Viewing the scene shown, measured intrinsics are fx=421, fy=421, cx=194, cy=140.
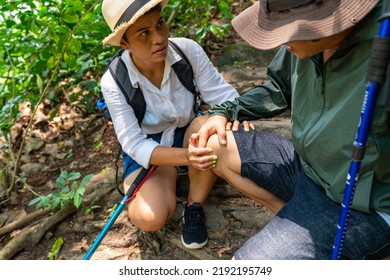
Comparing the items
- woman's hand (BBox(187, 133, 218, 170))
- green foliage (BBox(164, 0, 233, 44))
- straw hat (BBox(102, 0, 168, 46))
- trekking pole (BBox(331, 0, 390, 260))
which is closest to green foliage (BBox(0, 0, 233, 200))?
green foliage (BBox(164, 0, 233, 44))

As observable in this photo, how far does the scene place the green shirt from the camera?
172 centimetres

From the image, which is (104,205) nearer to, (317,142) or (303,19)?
(317,142)

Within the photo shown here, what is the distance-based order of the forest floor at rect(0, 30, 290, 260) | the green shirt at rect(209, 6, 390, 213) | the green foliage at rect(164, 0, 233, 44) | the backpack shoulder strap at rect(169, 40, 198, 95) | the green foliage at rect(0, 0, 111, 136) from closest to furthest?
the green shirt at rect(209, 6, 390, 213), the backpack shoulder strap at rect(169, 40, 198, 95), the forest floor at rect(0, 30, 290, 260), the green foliage at rect(0, 0, 111, 136), the green foliage at rect(164, 0, 233, 44)

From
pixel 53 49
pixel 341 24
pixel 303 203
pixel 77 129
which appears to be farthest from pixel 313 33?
pixel 77 129

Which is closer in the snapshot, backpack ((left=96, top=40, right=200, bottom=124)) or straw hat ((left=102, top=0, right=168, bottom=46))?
straw hat ((left=102, top=0, right=168, bottom=46))

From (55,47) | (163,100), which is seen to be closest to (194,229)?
(163,100)

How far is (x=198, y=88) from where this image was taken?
3.01m

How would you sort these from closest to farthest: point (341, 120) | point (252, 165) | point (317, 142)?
point (341, 120)
point (317, 142)
point (252, 165)

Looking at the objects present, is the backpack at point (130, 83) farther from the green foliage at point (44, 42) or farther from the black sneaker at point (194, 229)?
the black sneaker at point (194, 229)

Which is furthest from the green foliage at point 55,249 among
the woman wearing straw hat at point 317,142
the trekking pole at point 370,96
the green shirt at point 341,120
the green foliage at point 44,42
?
the trekking pole at point 370,96

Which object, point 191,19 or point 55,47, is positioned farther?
point 191,19

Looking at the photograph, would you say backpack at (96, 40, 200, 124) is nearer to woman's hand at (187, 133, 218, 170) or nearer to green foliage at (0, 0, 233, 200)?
woman's hand at (187, 133, 218, 170)

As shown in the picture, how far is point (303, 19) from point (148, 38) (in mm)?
1169

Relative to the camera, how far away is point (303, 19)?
1656mm
